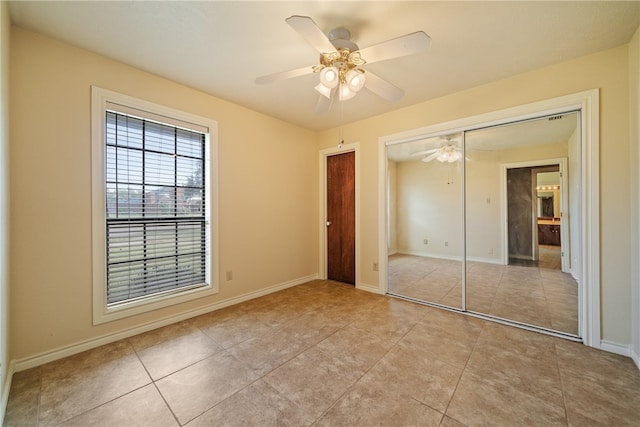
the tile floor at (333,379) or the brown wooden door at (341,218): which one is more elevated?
the brown wooden door at (341,218)

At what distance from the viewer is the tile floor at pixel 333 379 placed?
1.38 meters

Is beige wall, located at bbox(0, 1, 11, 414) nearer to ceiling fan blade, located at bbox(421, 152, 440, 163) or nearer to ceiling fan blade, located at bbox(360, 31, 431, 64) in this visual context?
ceiling fan blade, located at bbox(360, 31, 431, 64)

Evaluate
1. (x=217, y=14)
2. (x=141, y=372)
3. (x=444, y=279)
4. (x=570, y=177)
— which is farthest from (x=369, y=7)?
(x=444, y=279)

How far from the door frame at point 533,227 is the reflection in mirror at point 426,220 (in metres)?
0.49

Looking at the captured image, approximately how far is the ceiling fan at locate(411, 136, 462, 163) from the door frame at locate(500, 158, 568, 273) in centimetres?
54

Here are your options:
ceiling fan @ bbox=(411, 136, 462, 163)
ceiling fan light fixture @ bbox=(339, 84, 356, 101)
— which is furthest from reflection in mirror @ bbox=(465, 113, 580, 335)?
ceiling fan light fixture @ bbox=(339, 84, 356, 101)

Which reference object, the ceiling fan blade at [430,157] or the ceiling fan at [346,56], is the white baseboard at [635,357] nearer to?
the ceiling fan blade at [430,157]

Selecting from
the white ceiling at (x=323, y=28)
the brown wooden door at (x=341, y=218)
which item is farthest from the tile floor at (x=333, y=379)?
the white ceiling at (x=323, y=28)

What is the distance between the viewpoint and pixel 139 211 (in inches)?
93.2

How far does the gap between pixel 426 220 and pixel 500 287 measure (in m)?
1.18

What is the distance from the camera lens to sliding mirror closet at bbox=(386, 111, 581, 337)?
2.41 meters

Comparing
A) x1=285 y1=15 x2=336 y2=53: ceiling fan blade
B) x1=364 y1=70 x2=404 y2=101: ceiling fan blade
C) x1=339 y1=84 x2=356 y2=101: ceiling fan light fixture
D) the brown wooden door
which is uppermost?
x1=285 y1=15 x2=336 y2=53: ceiling fan blade

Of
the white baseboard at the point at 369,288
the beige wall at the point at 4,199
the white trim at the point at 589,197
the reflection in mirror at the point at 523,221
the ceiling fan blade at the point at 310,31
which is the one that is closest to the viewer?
the ceiling fan blade at the point at 310,31

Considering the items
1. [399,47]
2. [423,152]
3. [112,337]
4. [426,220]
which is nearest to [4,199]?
[112,337]
